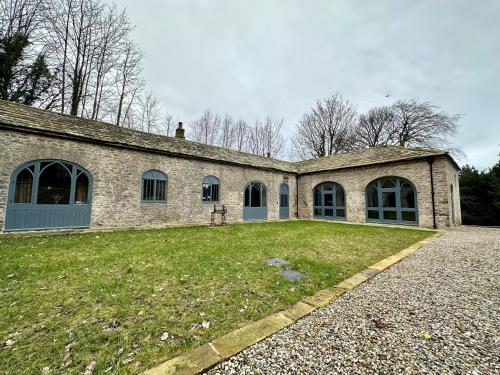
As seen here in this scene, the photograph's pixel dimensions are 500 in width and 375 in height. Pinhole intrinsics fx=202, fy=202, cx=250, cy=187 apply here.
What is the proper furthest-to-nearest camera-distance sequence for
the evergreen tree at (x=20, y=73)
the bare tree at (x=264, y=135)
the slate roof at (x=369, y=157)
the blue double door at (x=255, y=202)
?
the bare tree at (x=264, y=135)
the blue double door at (x=255, y=202)
the evergreen tree at (x=20, y=73)
the slate roof at (x=369, y=157)

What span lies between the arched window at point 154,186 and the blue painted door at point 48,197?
2334 millimetres

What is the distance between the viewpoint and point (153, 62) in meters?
15.0

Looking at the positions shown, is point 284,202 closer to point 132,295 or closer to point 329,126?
point 329,126

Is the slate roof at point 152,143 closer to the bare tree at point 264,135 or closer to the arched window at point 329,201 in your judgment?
the arched window at point 329,201

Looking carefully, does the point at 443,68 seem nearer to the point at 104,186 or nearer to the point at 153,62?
the point at 153,62

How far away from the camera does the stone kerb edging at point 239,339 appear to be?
176 cm

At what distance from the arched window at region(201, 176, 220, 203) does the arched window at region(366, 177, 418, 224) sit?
10486 millimetres

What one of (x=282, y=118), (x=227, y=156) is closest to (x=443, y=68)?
(x=227, y=156)

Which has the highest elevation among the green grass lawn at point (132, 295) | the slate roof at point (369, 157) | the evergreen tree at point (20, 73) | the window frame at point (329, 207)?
the evergreen tree at point (20, 73)

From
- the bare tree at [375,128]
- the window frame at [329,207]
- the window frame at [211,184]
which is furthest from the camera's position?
the bare tree at [375,128]

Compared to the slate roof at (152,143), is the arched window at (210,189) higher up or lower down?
lower down

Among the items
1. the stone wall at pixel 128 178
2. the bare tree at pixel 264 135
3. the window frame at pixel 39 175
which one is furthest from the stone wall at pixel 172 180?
the bare tree at pixel 264 135

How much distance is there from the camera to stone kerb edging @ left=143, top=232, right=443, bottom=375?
1.76 m

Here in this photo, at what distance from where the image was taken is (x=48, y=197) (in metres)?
8.59
